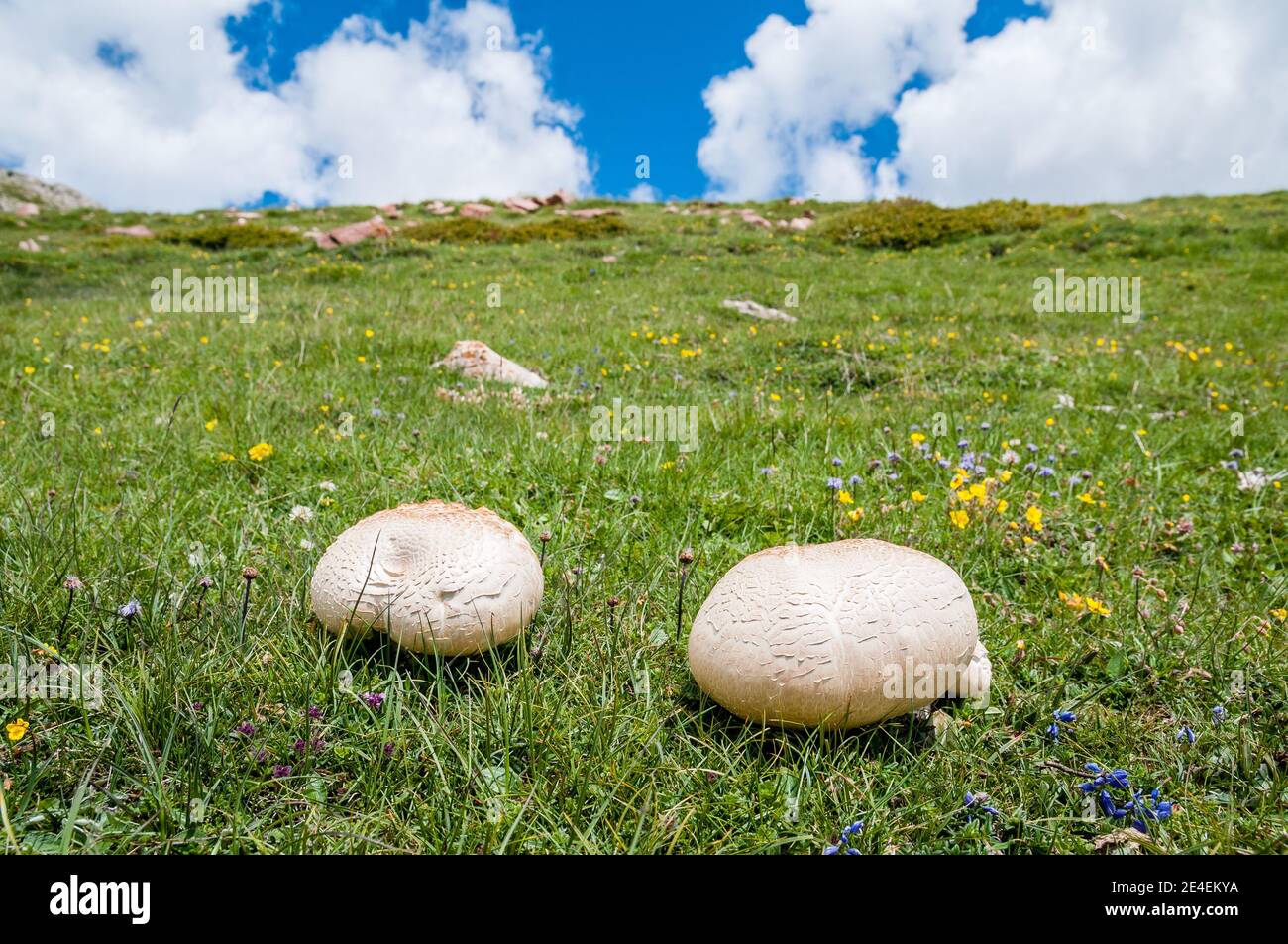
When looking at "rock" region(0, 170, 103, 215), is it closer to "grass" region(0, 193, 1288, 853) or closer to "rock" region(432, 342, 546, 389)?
"grass" region(0, 193, 1288, 853)

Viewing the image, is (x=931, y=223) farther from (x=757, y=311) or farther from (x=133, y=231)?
(x=133, y=231)

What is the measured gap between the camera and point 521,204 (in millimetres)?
33000

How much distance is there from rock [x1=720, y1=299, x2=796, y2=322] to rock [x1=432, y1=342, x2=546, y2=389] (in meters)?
4.97

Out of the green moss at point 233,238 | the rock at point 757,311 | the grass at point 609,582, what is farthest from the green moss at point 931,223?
the green moss at point 233,238

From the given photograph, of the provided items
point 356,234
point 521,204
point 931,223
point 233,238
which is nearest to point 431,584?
point 931,223

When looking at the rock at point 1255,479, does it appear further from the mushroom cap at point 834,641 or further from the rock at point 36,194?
the rock at point 36,194

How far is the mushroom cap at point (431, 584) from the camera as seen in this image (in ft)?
7.24

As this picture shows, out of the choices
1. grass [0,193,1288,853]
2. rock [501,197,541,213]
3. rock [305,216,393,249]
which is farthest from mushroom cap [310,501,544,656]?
rock [501,197,541,213]

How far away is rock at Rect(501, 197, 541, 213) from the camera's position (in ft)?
106

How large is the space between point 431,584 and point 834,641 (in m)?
1.24

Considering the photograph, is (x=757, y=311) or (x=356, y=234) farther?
(x=356, y=234)

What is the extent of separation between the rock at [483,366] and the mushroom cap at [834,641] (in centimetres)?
426

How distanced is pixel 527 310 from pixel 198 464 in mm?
7167

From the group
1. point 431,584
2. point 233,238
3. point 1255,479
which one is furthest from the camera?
point 233,238
